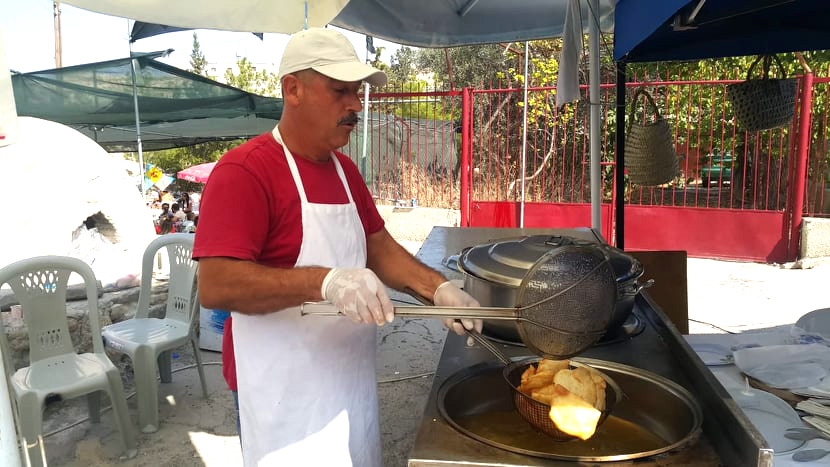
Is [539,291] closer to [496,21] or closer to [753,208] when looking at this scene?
[496,21]

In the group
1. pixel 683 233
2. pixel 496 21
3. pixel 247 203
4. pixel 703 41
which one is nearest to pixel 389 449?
pixel 247 203

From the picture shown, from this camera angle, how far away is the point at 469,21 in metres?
4.50

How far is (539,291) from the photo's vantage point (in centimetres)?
131

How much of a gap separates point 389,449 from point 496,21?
318cm

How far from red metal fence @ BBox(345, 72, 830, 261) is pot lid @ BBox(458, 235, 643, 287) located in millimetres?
4711

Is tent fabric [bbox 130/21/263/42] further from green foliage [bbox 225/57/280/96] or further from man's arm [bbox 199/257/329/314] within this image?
green foliage [bbox 225/57/280/96]

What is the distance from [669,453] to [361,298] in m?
0.72

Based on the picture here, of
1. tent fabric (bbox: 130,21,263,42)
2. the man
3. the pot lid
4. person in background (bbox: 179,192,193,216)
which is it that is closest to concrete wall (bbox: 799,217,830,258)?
the pot lid

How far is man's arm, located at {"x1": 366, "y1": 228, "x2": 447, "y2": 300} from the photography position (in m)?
1.83

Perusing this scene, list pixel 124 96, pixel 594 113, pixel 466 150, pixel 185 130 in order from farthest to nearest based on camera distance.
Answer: pixel 185 130 → pixel 466 150 → pixel 124 96 → pixel 594 113

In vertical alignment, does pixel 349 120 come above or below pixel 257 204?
above

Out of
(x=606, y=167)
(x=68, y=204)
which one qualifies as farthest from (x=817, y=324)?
(x=606, y=167)

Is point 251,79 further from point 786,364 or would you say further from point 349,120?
point 786,364

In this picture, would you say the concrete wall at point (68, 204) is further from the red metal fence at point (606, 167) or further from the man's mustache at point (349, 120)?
the man's mustache at point (349, 120)
